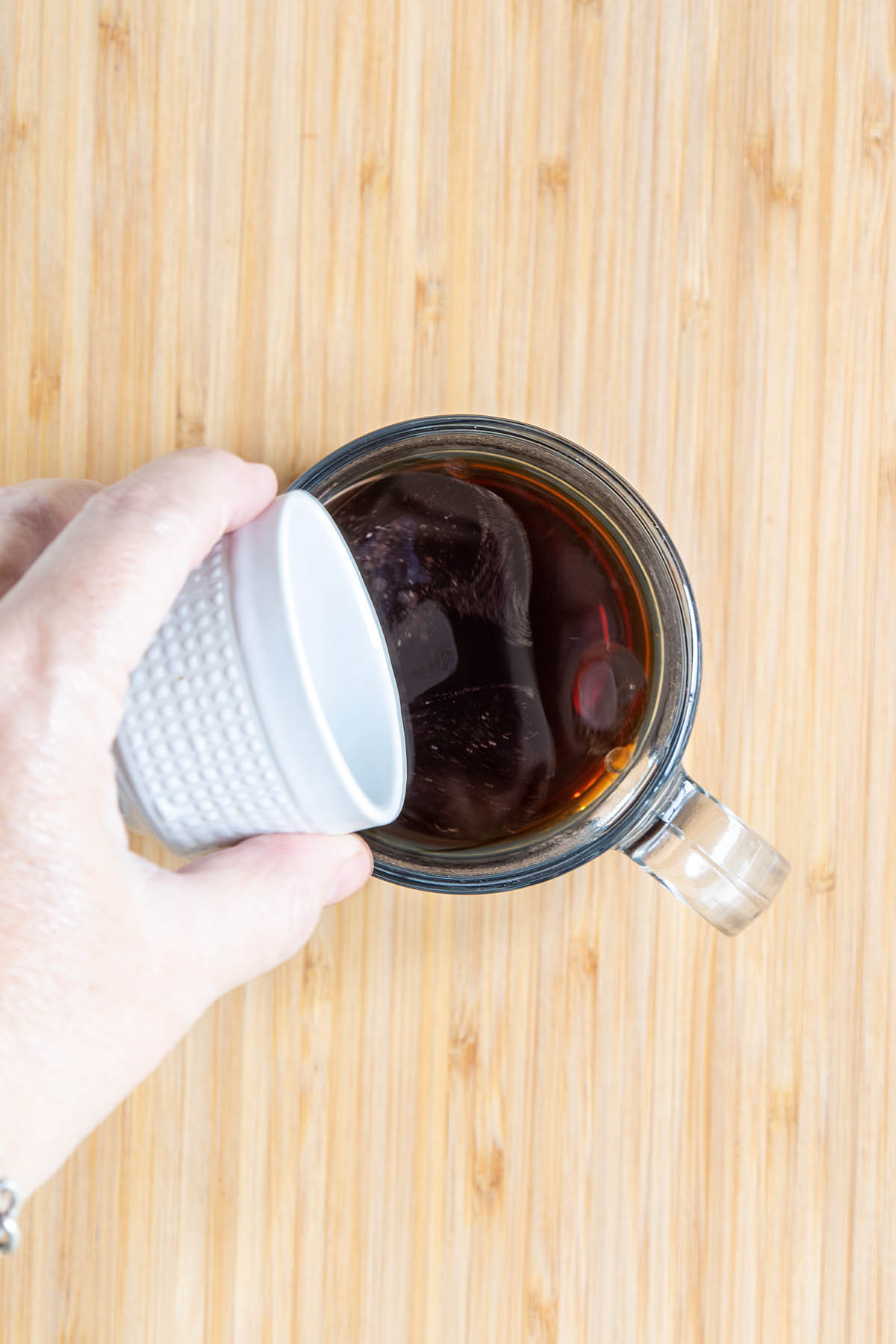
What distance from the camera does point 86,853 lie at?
187mm

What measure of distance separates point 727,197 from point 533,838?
219 millimetres

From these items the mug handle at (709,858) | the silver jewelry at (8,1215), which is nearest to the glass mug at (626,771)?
the mug handle at (709,858)

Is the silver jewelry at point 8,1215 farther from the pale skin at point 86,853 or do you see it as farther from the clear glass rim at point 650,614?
the clear glass rim at point 650,614

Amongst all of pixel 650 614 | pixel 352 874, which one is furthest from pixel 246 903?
pixel 650 614

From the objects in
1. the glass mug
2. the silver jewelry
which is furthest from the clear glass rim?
the silver jewelry

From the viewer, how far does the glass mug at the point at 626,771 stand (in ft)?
0.89

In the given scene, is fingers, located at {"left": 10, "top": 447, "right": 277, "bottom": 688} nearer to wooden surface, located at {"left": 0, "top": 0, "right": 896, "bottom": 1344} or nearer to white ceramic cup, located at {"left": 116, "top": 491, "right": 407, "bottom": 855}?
white ceramic cup, located at {"left": 116, "top": 491, "right": 407, "bottom": 855}

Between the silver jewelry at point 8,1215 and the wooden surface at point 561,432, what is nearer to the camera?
the silver jewelry at point 8,1215

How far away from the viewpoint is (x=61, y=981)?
0.62ft

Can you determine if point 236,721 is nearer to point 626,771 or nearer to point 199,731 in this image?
point 199,731

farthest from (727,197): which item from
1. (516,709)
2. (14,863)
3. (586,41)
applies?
(14,863)

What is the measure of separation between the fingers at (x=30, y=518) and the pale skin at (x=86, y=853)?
6 cm

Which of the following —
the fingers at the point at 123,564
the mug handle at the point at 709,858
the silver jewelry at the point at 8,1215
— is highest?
the fingers at the point at 123,564

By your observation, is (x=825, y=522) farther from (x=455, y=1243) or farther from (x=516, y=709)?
(x=455, y=1243)
